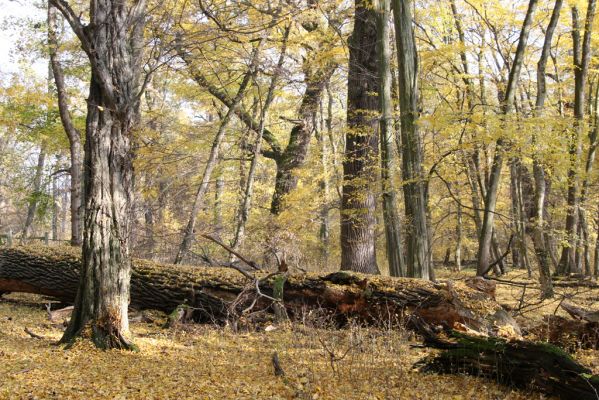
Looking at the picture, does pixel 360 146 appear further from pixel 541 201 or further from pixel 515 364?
pixel 515 364

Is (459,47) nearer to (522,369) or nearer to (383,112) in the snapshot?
(383,112)

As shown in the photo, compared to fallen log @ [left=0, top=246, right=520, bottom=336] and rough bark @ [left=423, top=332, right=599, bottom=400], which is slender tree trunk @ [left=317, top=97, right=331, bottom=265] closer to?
fallen log @ [left=0, top=246, right=520, bottom=336]

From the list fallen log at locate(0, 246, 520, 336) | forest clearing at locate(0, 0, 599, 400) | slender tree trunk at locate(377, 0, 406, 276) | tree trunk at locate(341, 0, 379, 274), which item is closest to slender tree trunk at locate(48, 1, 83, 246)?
forest clearing at locate(0, 0, 599, 400)

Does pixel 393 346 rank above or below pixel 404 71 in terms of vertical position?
below

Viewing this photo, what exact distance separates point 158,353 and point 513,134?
7219 millimetres

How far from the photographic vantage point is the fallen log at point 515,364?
3549 millimetres

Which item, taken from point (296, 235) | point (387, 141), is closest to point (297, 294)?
point (387, 141)

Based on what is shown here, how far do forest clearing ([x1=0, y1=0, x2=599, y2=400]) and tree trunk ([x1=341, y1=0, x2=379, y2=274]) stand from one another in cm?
5

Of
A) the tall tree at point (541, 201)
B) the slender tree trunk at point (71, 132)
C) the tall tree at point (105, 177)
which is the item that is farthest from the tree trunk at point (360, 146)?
the slender tree trunk at point (71, 132)

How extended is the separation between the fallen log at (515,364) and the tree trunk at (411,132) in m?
3.66

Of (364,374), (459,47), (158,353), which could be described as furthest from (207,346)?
(459,47)

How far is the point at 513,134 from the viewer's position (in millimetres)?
8961

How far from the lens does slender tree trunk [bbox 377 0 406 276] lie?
872 cm

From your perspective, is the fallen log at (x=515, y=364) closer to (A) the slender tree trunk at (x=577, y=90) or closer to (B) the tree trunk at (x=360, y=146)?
(B) the tree trunk at (x=360, y=146)
